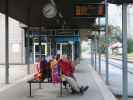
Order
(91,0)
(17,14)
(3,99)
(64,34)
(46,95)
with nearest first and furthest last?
1. (3,99)
2. (46,95)
3. (91,0)
4. (64,34)
5. (17,14)

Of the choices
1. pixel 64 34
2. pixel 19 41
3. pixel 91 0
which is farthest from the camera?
pixel 19 41

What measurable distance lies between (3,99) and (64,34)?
11098 mm

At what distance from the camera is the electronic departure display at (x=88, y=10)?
14833 mm

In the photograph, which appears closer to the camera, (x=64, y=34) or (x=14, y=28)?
(x=64, y=34)

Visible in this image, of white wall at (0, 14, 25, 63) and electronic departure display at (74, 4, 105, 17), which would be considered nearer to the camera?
electronic departure display at (74, 4, 105, 17)

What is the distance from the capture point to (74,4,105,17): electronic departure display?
1483 cm

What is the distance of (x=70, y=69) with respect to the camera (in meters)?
17.5

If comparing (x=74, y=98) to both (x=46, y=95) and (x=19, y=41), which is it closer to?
(x=46, y=95)

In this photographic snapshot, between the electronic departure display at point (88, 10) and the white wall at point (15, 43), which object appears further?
the white wall at point (15, 43)

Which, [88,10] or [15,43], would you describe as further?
[15,43]

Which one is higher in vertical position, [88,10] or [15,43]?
[88,10]

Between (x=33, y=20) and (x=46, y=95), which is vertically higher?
(x=33, y=20)

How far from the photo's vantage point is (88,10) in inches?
620

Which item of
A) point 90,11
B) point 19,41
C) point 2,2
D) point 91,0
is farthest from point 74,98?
point 19,41
